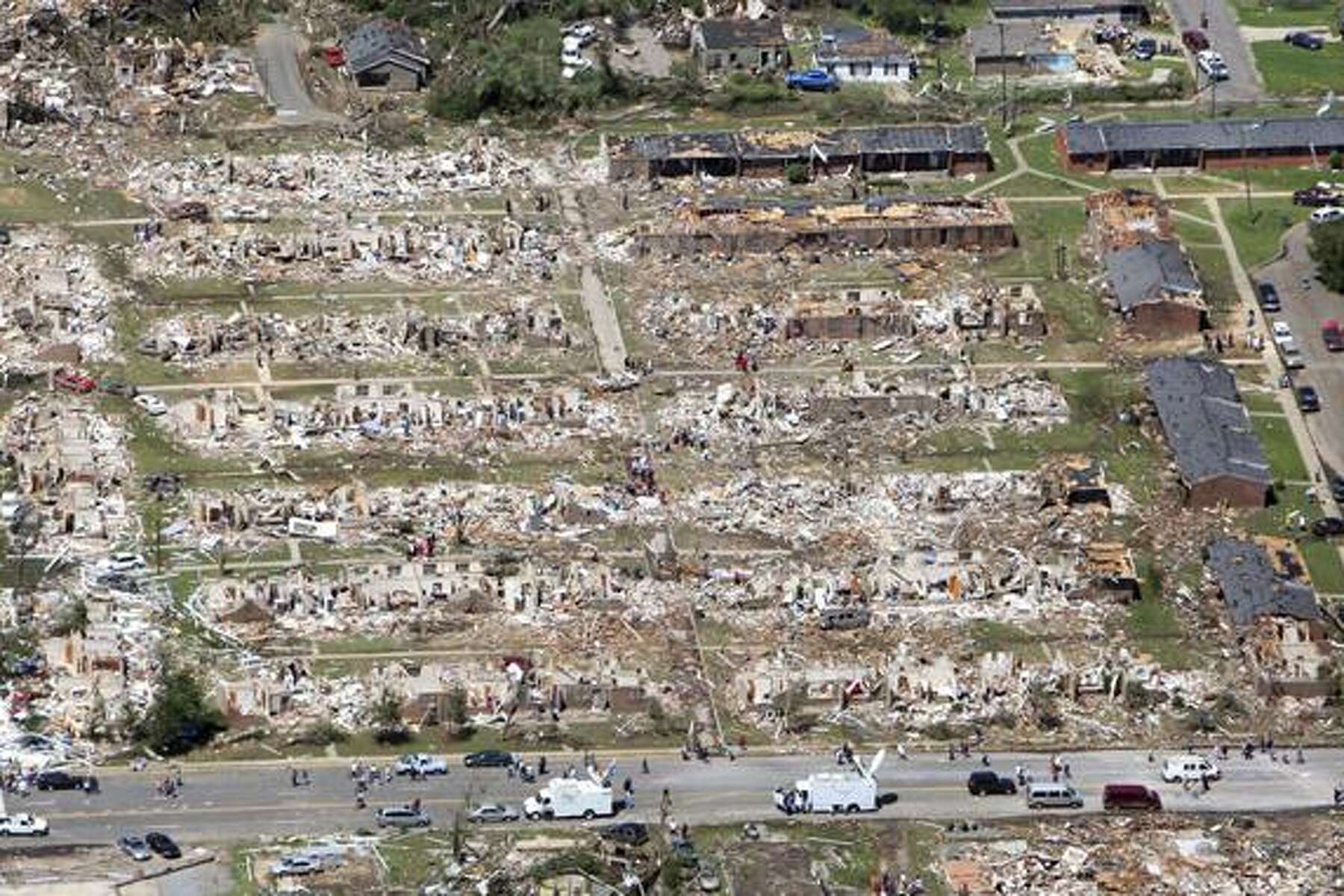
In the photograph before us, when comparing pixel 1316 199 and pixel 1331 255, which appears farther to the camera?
pixel 1316 199

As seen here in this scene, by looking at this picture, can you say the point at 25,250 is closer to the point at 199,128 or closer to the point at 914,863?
the point at 199,128

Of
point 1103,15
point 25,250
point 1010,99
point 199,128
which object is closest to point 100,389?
point 25,250

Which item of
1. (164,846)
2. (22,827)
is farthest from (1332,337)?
(22,827)

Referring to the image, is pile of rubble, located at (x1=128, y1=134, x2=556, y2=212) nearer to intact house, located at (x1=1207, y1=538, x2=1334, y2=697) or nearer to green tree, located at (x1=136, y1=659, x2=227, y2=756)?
intact house, located at (x1=1207, y1=538, x2=1334, y2=697)

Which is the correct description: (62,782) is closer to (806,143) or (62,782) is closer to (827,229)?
(827,229)

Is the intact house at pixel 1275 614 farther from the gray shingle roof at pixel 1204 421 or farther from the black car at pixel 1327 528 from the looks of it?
the gray shingle roof at pixel 1204 421
